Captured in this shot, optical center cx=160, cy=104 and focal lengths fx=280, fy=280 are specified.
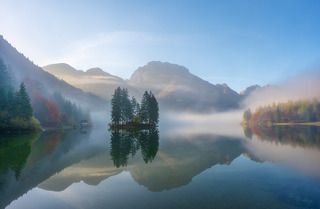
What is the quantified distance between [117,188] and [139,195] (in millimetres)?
3025

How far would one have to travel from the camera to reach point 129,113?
128875mm

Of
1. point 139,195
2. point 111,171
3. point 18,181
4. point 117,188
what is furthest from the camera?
point 111,171

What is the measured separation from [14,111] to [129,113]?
49.0m

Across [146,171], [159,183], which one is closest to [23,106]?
[146,171]

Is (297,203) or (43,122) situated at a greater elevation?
(43,122)

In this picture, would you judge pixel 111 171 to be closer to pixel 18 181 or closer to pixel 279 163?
pixel 18 181

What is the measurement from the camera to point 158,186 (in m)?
23.2

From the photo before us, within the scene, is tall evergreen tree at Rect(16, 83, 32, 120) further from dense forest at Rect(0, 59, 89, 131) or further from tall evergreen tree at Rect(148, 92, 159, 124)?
tall evergreen tree at Rect(148, 92, 159, 124)

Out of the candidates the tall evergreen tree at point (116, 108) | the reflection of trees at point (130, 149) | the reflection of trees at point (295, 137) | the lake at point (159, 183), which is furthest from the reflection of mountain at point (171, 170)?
the tall evergreen tree at point (116, 108)

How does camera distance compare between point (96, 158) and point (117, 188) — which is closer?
point (117, 188)

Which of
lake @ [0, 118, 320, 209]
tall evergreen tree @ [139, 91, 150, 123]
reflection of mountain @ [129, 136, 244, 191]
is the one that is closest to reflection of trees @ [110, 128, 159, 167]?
lake @ [0, 118, 320, 209]

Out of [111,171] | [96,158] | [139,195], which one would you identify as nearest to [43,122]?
[96,158]

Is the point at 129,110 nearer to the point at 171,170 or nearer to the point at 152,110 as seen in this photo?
the point at 152,110

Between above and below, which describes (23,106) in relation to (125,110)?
above
